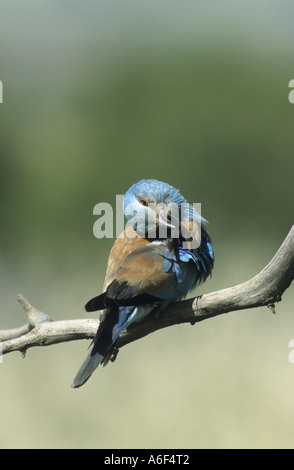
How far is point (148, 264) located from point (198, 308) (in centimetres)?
21

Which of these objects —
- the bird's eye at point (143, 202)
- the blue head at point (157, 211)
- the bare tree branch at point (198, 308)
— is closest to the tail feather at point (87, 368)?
the bare tree branch at point (198, 308)

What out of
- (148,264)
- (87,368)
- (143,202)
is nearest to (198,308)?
(148,264)

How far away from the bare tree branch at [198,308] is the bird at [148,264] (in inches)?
1.8

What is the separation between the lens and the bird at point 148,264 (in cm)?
187

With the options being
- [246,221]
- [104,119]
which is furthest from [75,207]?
[246,221]

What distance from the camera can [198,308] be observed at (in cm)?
183

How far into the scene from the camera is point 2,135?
274 inches

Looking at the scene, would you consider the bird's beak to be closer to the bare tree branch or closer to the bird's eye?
the bird's eye

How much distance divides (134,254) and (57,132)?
4.78 meters

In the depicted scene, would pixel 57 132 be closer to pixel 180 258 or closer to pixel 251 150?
pixel 251 150

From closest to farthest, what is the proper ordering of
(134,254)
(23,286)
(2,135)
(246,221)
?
(134,254)
(23,286)
(246,221)
(2,135)

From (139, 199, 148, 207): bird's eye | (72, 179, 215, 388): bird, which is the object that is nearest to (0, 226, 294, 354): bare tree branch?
(72, 179, 215, 388): bird

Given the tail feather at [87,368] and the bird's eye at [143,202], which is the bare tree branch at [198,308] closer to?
the tail feather at [87,368]
